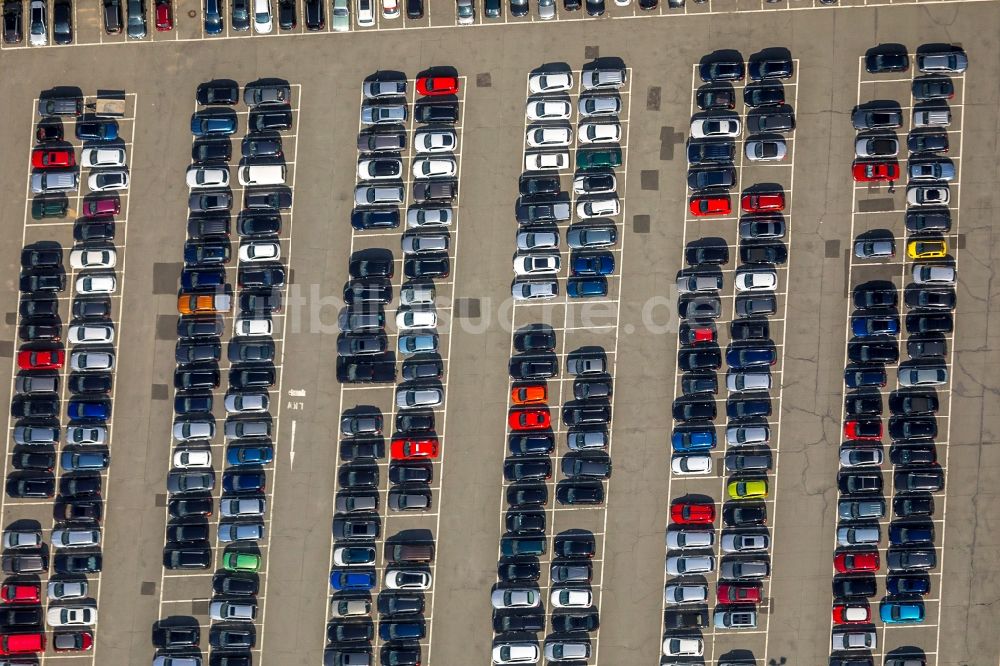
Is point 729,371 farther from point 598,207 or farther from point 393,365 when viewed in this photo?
point 393,365

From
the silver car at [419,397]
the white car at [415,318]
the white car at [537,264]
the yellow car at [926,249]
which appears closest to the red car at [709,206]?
the white car at [537,264]

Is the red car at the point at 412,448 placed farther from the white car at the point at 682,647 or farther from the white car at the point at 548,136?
the white car at the point at 548,136

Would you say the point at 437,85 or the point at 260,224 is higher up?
the point at 437,85

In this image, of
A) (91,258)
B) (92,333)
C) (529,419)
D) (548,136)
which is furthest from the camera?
(91,258)

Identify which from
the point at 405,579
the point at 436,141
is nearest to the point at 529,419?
the point at 405,579

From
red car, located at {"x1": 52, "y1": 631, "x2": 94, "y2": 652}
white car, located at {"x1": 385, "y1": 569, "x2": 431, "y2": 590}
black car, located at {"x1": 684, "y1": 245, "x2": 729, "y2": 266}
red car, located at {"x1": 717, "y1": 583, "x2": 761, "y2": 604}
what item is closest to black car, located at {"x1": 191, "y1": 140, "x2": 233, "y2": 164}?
white car, located at {"x1": 385, "y1": 569, "x2": 431, "y2": 590}

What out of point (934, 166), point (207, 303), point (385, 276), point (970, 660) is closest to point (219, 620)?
point (207, 303)

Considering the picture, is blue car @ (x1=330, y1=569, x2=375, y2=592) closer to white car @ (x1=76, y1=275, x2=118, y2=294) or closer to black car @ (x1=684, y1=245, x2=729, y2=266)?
white car @ (x1=76, y1=275, x2=118, y2=294)
